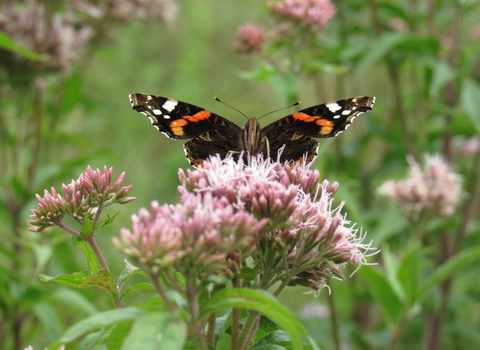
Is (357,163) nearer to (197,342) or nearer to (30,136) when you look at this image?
(30,136)

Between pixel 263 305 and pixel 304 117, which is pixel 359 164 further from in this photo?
pixel 263 305

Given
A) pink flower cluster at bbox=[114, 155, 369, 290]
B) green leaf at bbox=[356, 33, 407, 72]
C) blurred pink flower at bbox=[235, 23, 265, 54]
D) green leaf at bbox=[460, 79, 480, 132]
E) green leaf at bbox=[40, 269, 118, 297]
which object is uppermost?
blurred pink flower at bbox=[235, 23, 265, 54]

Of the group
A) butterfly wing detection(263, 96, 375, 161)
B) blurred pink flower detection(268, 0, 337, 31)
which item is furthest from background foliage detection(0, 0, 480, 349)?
butterfly wing detection(263, 96, 375, 161)

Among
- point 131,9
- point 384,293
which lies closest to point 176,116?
point 384,293

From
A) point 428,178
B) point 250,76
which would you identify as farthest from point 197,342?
point 428,178

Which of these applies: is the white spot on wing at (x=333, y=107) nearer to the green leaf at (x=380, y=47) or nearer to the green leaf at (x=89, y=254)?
the green leaf at (x=380, y=47)

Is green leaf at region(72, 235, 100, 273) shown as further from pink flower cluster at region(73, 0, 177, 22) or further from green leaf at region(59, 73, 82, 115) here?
green leaf at region(59, 73, 82, 115)

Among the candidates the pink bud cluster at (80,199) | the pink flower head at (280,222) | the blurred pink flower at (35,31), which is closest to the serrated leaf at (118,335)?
the pink flower head at (280,222)
